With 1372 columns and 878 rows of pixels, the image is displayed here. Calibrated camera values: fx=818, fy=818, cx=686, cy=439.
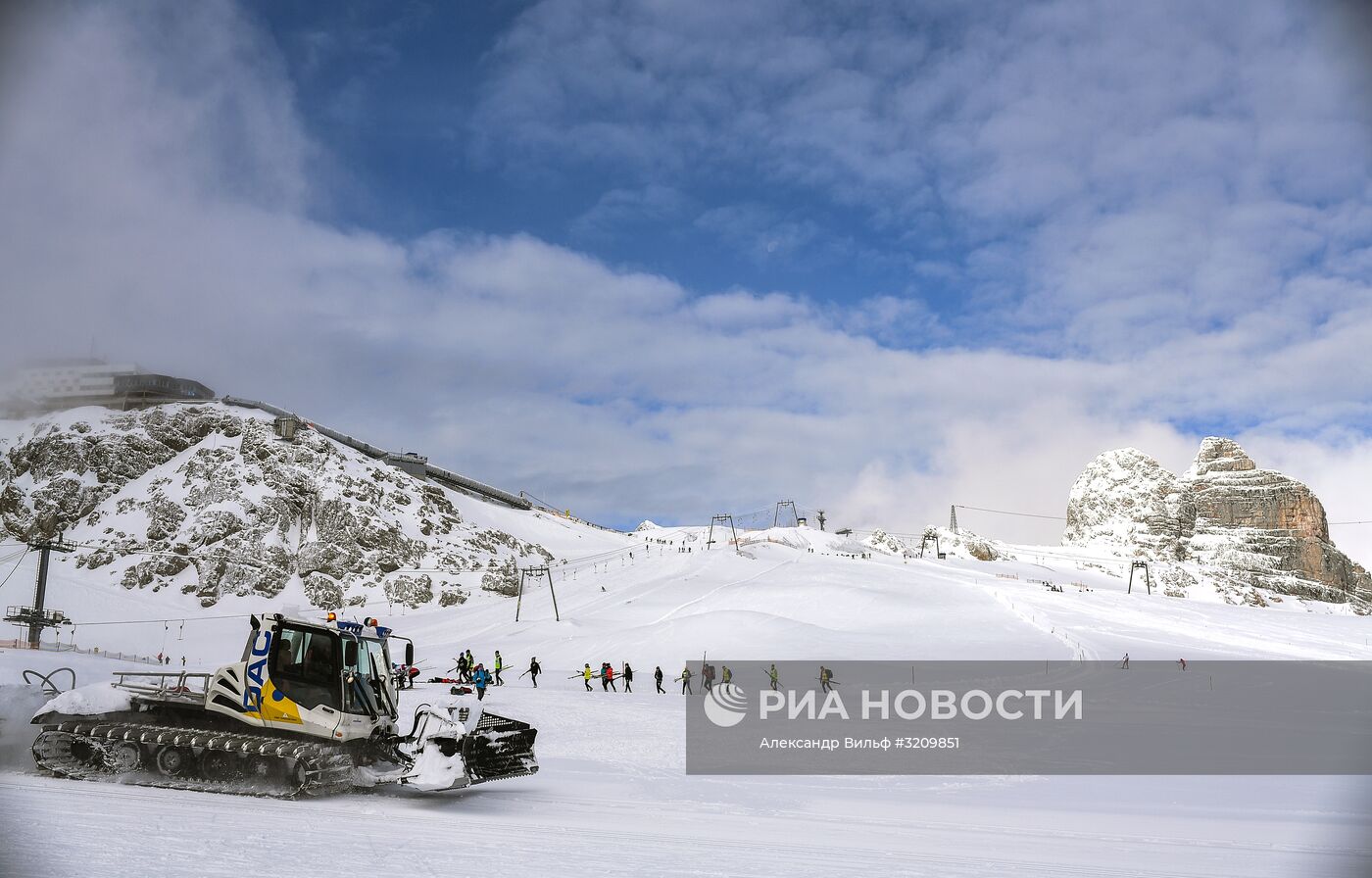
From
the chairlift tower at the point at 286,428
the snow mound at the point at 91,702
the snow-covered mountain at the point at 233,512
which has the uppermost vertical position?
the chairlift tower at the point at 286,428

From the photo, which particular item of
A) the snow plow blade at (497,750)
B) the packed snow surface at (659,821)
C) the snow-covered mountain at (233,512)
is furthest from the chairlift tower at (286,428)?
the snow plow blade at (497,750)

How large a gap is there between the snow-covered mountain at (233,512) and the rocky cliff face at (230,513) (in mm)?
157

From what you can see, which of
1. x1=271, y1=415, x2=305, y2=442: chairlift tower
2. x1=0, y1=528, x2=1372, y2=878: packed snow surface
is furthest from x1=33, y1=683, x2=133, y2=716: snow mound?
x1=271, y1=415, x2=305, y2=442: chairlift tower

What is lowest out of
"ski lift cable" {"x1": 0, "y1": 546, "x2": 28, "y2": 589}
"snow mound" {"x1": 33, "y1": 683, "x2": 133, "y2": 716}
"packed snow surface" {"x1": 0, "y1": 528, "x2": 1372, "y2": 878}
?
"packed snow surface" {"x1": 0, "y1": 528, "x2": 1372, "y2": 878}

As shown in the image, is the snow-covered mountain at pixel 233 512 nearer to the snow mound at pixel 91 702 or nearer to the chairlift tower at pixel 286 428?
the chairlift tower at pixel 286 428

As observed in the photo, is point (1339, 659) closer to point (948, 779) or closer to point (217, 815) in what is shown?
point (948, 779)

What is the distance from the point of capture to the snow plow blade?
11.4 meters

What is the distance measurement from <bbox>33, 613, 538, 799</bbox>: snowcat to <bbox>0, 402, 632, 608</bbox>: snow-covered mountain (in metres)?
69.7

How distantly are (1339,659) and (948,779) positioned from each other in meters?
42.1

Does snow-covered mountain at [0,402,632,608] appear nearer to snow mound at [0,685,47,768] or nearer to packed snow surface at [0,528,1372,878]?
packed snow surface at [0,528,1372,878]

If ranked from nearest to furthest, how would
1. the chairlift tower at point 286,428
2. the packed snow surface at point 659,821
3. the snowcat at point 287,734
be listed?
the packed snow surface at point 659,821, the snowcat at point 287,734, the chairlift tower at point 286,428

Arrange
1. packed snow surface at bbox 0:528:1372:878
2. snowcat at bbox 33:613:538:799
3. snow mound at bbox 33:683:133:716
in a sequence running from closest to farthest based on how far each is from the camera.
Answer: packed snow surface at bbox 0:528:1372:878
snowcat at bbox 33:613:538:799
snow mound at bbox 33:683:133:716

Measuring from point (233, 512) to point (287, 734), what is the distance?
3333 inches

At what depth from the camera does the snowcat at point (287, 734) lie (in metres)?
11.4
